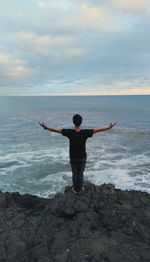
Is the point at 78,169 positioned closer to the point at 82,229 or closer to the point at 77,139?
the point at 77,139

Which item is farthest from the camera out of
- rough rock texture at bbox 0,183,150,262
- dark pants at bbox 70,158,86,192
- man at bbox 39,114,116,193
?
dark pants at bbox 70,158,86,192

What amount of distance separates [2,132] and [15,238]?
4850 cm

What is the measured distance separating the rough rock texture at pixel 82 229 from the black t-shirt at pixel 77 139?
1.49 metres

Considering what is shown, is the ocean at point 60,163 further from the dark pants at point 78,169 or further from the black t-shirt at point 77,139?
the black t-shirt at point 77,139

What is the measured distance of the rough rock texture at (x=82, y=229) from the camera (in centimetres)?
979

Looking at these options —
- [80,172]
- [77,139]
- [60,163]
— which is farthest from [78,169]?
[60,163]

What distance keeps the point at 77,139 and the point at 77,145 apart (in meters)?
0.23

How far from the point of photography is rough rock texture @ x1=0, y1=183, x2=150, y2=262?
979cm

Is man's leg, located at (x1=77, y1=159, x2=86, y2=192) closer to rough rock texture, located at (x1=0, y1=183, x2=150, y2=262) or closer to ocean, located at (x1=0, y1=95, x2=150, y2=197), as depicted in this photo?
rough rock texture, located at (x1=0, y1=183, x2=150, y2=262)

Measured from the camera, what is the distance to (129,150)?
1668 inches

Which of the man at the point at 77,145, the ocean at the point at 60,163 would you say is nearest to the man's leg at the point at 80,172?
the man at the point at 77,145

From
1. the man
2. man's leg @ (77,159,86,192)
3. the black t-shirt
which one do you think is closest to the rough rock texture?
man's leg @ (77,159,86,192)

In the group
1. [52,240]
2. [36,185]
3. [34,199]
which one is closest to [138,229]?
[52,240]

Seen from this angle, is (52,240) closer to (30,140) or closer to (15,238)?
(15,238)
